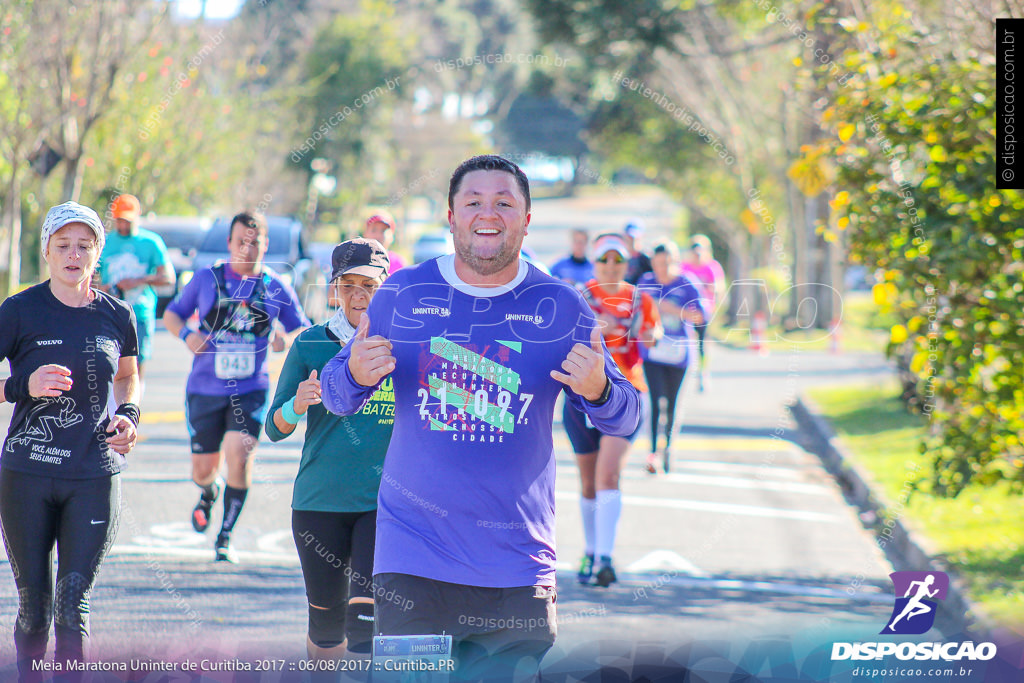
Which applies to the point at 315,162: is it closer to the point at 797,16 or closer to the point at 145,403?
the point at 145,403

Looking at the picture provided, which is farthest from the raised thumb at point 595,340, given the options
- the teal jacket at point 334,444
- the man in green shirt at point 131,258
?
the man in green shirt at point 131,258

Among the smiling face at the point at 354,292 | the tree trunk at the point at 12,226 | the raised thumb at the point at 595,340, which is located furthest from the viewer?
the tree trunk at the point at 12,226

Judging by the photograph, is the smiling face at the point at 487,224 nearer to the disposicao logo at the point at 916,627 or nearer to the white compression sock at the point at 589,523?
the disposicao logo at the point at 916,627

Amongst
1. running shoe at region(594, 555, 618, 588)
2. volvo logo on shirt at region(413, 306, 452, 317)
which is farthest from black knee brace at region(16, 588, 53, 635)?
running shoe at region(594, 555, 618, 588)

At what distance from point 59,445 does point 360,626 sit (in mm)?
1369

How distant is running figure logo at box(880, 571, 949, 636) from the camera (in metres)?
6.40

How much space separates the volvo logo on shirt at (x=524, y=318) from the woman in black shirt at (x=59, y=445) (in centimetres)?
167

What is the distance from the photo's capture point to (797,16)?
38.7ft

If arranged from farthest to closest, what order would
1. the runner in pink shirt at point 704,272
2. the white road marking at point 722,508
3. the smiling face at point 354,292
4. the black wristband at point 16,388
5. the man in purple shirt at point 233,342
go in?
the runner in pink shirt at point 704,272, the white road marking at point 722,508, the man in purple shirt at point 233,342, the smiling face at point 354,292, the black wristband at point 16,388

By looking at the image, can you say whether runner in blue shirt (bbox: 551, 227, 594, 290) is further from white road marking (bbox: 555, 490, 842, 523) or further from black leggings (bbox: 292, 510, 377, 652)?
black leggings (bbox: 292, 510, 377, 652)

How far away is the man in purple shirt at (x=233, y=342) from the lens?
702cm

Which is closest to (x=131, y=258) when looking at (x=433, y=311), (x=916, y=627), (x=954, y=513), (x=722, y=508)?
(x=722, y=508)

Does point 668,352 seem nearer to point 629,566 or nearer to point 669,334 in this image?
point 669,334

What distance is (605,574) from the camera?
760 centimetres
